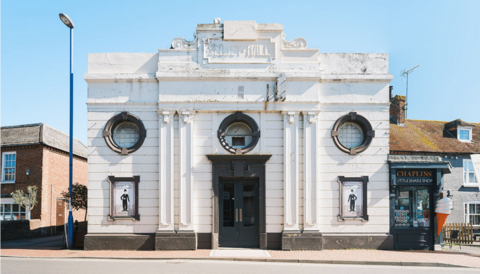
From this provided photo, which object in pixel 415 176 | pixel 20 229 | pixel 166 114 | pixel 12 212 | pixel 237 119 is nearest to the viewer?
pixel 166 114

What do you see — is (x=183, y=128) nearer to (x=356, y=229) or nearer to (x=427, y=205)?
(x=356, y=229)

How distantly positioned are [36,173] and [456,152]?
2455 cm

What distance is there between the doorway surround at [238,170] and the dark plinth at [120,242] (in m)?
2.54

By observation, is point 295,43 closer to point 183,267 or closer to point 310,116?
point 310,116

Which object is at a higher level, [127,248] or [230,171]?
[230,171]

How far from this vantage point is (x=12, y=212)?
21.4 meters

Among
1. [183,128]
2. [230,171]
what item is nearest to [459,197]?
[230,171]

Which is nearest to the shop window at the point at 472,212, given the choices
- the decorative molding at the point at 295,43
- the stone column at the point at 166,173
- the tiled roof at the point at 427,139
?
→ the tiled roof at the point at 427,139

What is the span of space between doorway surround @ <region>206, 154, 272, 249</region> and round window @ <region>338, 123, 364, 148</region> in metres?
3.09

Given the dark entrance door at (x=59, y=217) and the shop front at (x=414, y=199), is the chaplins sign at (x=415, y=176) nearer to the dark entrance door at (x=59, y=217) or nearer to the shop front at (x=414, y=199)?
the shop front at (x=414, y=199)

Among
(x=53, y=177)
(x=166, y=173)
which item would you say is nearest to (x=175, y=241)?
(x=166, y=173)

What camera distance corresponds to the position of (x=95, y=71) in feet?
46.4

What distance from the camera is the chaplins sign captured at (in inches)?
548

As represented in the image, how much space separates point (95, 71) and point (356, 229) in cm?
1174
